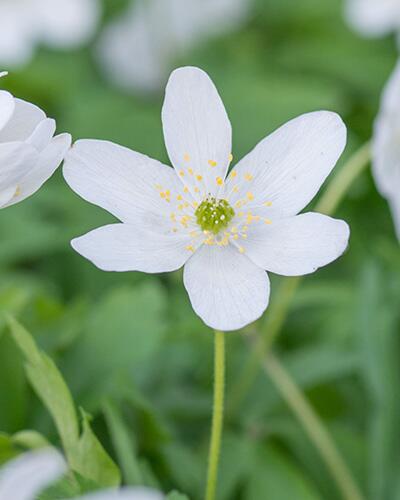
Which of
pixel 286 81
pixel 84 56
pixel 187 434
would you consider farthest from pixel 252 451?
pixel 84 56

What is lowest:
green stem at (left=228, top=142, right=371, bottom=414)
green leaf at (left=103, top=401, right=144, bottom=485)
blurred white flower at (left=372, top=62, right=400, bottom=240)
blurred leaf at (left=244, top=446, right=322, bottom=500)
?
blurred leaf at (left=244, top=446, right=322, bottom=500)

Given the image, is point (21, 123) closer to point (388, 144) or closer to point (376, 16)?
point (388, 144)

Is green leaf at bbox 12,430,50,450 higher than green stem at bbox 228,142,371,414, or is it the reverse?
green leaf at bbox 12,430,50,450

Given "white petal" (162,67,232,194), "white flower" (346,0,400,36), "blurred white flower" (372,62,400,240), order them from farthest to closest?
"white flower" (346,0,400,36), "blurred white flower" (372,62,400,240), "white petal" (162,67,232,194)

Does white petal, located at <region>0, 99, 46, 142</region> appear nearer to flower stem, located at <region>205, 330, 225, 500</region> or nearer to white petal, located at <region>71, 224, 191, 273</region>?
white petal, located at <region>71, 224, 191, 273</region>

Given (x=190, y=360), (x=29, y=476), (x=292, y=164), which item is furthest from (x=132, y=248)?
(x=190, y=360)

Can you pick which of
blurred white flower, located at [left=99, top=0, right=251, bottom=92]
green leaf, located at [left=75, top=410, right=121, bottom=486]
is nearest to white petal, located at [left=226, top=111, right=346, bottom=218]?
green leaf, located at [left=75, top=410, right=121, bottom=486]

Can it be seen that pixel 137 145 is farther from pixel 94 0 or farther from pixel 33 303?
pixel 33 303

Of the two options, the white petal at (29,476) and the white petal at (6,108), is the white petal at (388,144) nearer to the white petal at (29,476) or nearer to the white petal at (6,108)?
the white petal at (6,108)
